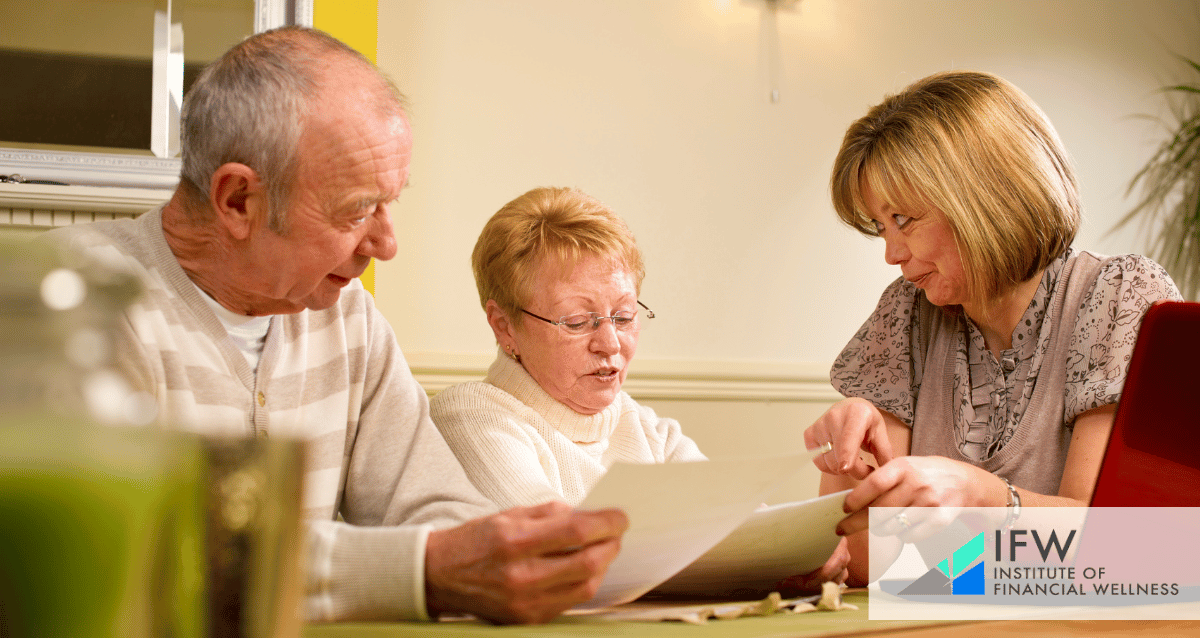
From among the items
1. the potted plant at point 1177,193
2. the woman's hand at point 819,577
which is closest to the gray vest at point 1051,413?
the woman's hand at point 819,577

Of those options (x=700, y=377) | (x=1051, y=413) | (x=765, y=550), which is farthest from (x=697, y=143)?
(x=765, y=550)

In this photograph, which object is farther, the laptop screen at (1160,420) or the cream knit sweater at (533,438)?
the cream knit sweater at (533,438)

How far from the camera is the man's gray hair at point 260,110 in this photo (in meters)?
0.92

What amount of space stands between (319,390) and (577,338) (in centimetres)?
44

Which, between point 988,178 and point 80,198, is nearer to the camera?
point 988,178

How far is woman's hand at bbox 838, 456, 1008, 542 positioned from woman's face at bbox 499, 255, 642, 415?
52 centimetres

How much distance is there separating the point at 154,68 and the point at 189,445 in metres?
1.92

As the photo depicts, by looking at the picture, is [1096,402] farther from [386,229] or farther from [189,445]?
[189,445]

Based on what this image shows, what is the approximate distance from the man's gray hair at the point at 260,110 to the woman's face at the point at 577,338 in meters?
0.50

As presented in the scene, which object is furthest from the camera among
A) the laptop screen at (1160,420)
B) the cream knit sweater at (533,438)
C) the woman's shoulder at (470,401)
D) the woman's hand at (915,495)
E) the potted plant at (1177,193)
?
the potted plant at (1177,193)

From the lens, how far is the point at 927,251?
1379 mm

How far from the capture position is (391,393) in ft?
3.61

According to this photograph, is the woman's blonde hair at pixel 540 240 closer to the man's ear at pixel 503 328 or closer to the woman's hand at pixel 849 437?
the man's ear at pixel 503 328

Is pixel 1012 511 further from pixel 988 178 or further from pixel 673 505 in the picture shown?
pixel 673 505
